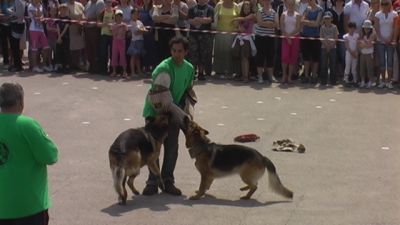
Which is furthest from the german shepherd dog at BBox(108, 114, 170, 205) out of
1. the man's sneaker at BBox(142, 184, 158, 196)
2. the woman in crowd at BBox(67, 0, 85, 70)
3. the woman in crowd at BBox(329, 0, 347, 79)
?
the woman in crowd at BBox(67, 0, 85, 70)

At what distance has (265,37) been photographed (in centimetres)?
1571

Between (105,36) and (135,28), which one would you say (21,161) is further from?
(105,36)

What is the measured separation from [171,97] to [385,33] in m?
8.06

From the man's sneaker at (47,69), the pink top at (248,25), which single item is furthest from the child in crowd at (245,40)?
the man's sneaker at (47,69)

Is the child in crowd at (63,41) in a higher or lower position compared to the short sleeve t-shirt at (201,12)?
lower

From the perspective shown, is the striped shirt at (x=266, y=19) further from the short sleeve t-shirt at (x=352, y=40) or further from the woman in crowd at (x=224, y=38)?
the short sleeve t-shirt at (x=352, y=40)

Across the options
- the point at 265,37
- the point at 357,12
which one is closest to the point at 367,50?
the point at 357,12

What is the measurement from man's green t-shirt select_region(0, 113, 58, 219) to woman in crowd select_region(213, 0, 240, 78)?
35.9 feet

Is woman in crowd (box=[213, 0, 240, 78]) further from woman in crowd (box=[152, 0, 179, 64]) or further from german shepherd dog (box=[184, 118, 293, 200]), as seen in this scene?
german shepherd dog (box=[184, 118, 293, 200])

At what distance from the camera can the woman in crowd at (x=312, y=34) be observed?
1557cm

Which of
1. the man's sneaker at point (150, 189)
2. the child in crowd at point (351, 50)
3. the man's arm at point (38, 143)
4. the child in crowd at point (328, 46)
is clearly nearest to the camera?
the man's arm at point (38, 143)

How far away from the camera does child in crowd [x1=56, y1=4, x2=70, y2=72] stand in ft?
54.3

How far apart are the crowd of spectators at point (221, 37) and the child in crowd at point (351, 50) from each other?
0.02m

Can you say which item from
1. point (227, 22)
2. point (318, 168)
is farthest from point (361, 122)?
point (227, 22)
